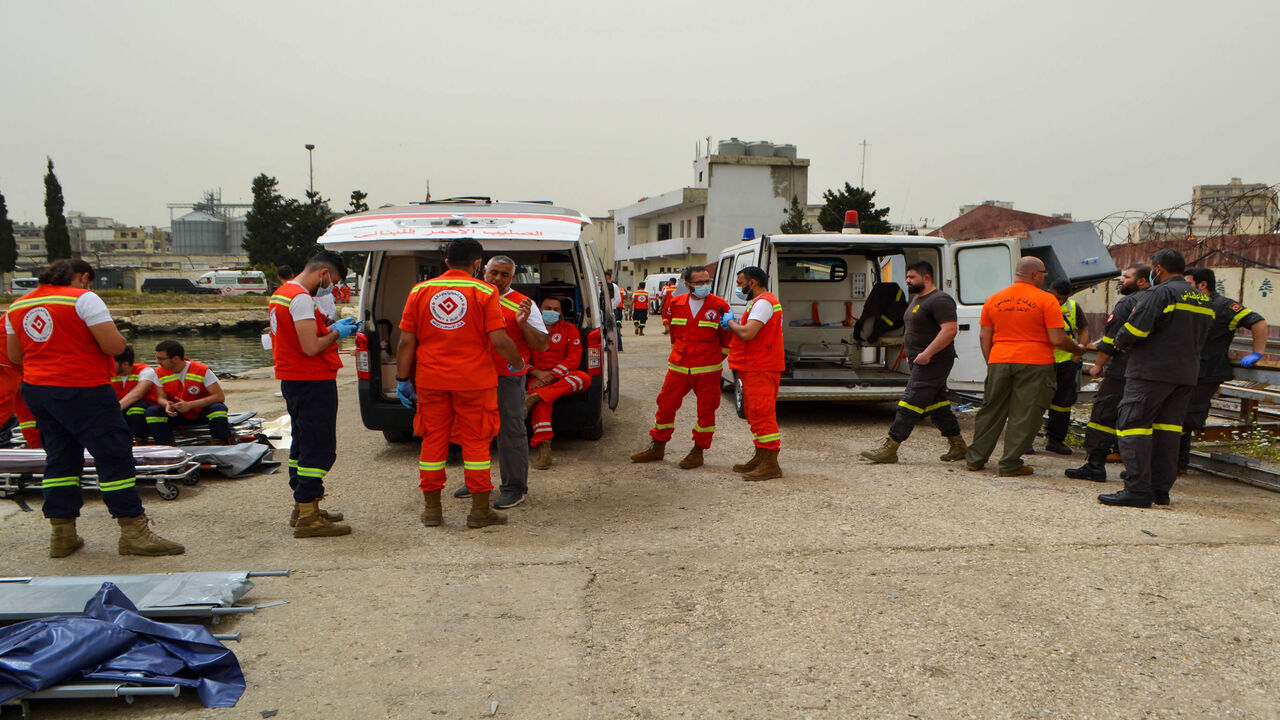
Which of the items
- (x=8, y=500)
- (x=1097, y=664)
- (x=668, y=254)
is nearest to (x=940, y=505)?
(x=1097, y=664)

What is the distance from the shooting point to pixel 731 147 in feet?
158

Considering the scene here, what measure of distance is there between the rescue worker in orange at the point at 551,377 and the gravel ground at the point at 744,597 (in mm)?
821

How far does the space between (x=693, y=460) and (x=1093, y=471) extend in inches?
113

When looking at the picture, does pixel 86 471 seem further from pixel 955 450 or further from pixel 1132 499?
pixel 1132 499

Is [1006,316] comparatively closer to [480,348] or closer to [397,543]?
[480,348]

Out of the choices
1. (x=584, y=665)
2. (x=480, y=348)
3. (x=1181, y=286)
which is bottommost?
(x=584, y=665)

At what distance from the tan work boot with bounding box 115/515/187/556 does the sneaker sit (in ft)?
5.72

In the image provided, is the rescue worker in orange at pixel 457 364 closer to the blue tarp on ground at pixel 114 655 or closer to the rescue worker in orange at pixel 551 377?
the rescue worker in orange at pixel 551 377

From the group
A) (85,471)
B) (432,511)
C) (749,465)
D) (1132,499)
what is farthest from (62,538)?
(1132,499)

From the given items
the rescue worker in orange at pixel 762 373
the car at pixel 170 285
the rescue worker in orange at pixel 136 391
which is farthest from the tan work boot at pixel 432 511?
the car at pixel 170 285

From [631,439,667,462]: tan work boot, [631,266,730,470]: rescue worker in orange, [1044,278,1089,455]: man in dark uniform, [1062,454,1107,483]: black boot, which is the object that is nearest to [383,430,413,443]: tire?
[631,439,667,462]: tan work boot

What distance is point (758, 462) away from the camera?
6.16 meters

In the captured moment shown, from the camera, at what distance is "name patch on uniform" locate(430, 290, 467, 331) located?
15.4 feet

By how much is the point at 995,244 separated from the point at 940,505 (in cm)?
386
